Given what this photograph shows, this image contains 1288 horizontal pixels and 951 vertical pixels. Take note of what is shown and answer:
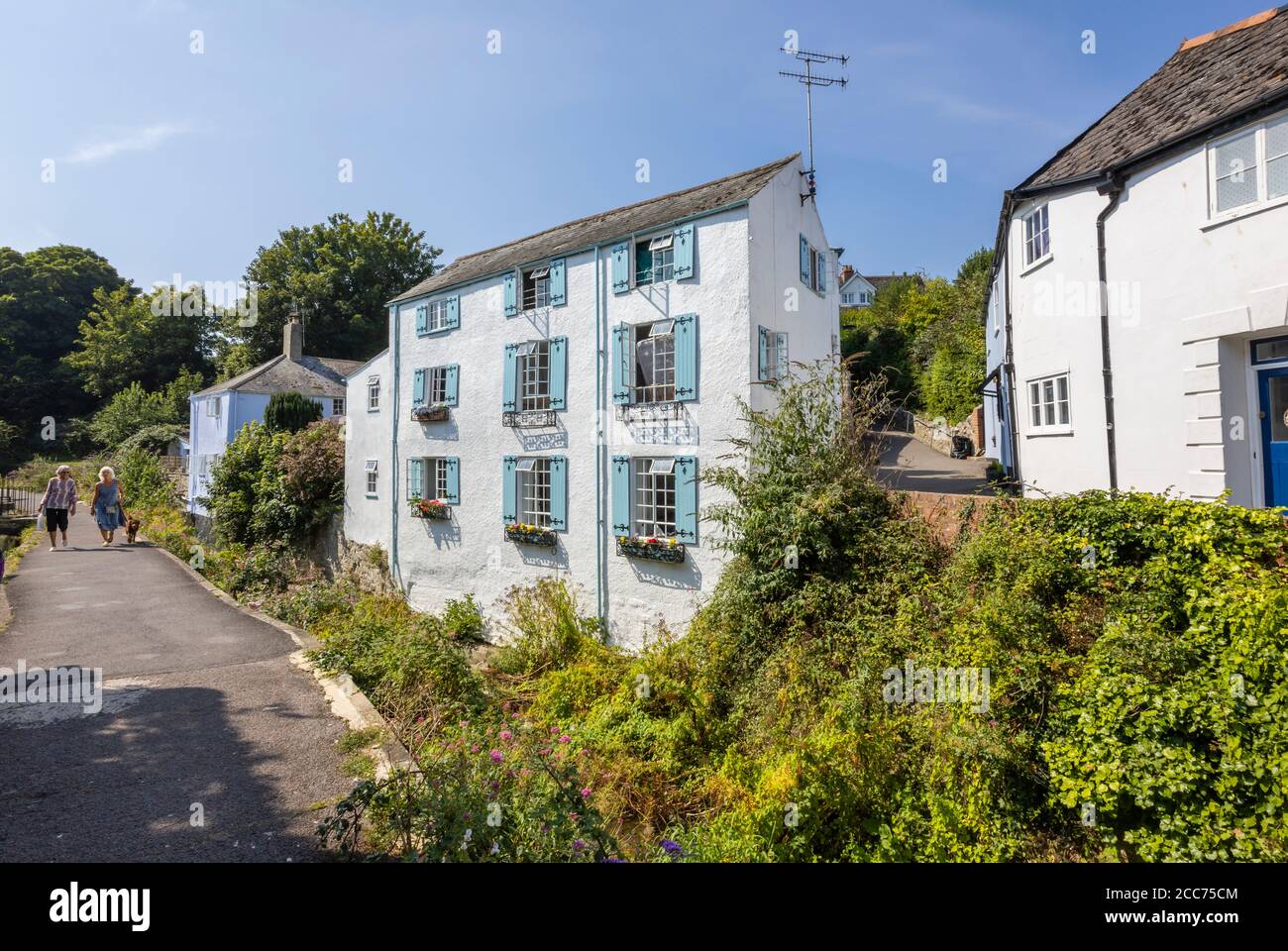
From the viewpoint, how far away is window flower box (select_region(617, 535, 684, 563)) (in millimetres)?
12141

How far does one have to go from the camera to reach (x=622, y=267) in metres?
13.7

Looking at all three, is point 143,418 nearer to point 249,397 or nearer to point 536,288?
point 249,397

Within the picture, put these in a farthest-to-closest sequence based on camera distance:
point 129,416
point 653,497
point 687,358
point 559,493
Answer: point 129,416, point 559,493, point 653,497, point 687,358

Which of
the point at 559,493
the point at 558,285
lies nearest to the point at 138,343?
the point at 558,285

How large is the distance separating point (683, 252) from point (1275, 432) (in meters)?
9.49

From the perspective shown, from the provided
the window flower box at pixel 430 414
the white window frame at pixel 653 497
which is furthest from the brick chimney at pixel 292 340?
the white window frame at pixel 653 497

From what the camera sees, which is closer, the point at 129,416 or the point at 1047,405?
the point at 1047,405

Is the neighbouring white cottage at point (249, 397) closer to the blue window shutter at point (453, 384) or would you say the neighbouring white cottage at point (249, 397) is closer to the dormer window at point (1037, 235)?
the blue window shutter at point (453, 384)

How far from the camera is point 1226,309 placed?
25.7ft

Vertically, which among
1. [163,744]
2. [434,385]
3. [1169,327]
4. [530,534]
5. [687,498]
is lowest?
[163,744]

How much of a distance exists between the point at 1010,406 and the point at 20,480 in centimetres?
4434

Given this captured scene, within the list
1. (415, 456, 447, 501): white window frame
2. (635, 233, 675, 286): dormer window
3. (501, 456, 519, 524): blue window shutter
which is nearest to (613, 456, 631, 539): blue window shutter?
(501, 456, 519, 524): blue window shutter
